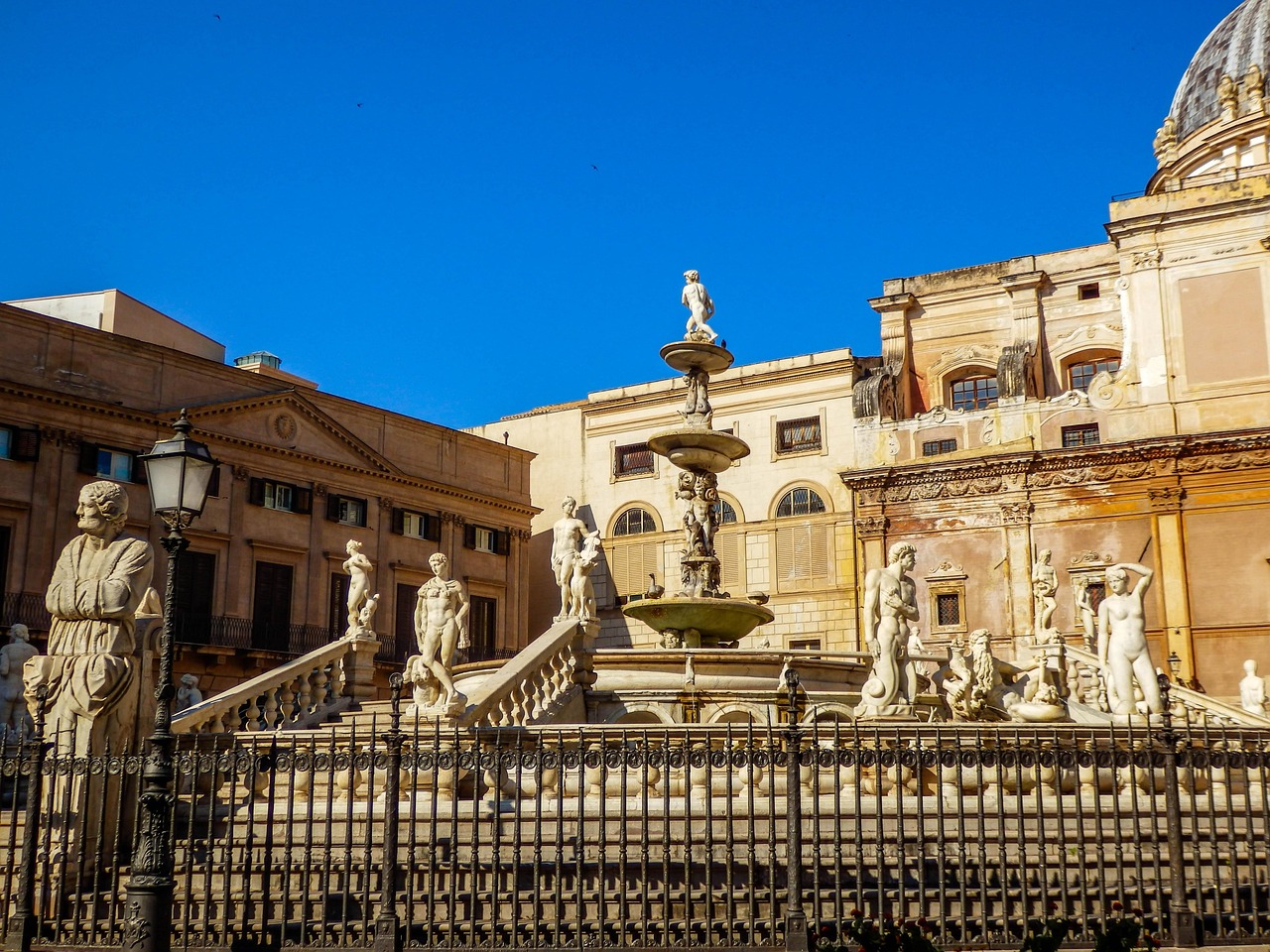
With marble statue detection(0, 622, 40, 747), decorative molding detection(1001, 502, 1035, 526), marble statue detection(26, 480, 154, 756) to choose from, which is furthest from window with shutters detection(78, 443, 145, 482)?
marble statue detection(26, 480, 154, 756)

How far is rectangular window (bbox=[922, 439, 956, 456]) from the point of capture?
38.4 metres

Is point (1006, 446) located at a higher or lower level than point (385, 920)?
higher

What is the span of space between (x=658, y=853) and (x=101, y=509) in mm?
4733

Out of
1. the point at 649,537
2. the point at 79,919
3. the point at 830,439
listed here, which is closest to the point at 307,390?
the point at 649,537

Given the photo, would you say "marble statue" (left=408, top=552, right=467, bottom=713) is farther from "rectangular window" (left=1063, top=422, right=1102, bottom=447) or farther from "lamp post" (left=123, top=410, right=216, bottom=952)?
"rectangular window" (left=1063, top=422, right=1102, bottom=447)

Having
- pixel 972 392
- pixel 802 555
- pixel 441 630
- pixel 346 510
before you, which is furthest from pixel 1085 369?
pixel 441 630

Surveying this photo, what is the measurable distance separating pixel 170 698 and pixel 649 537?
3546cm

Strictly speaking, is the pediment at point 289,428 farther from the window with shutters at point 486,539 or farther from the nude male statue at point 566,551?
the nude male statue at point 566,551

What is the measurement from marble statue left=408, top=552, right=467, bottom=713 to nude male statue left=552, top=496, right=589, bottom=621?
2.89 meters

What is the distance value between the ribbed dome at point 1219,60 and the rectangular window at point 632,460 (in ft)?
72.9

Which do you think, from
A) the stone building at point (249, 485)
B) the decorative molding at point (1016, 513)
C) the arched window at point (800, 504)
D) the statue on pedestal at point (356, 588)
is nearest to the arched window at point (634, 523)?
the stone building at point (249, 485)

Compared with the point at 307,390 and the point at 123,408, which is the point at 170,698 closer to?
the point at 123,408

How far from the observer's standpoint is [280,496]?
123 ft

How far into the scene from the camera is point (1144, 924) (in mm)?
8195
